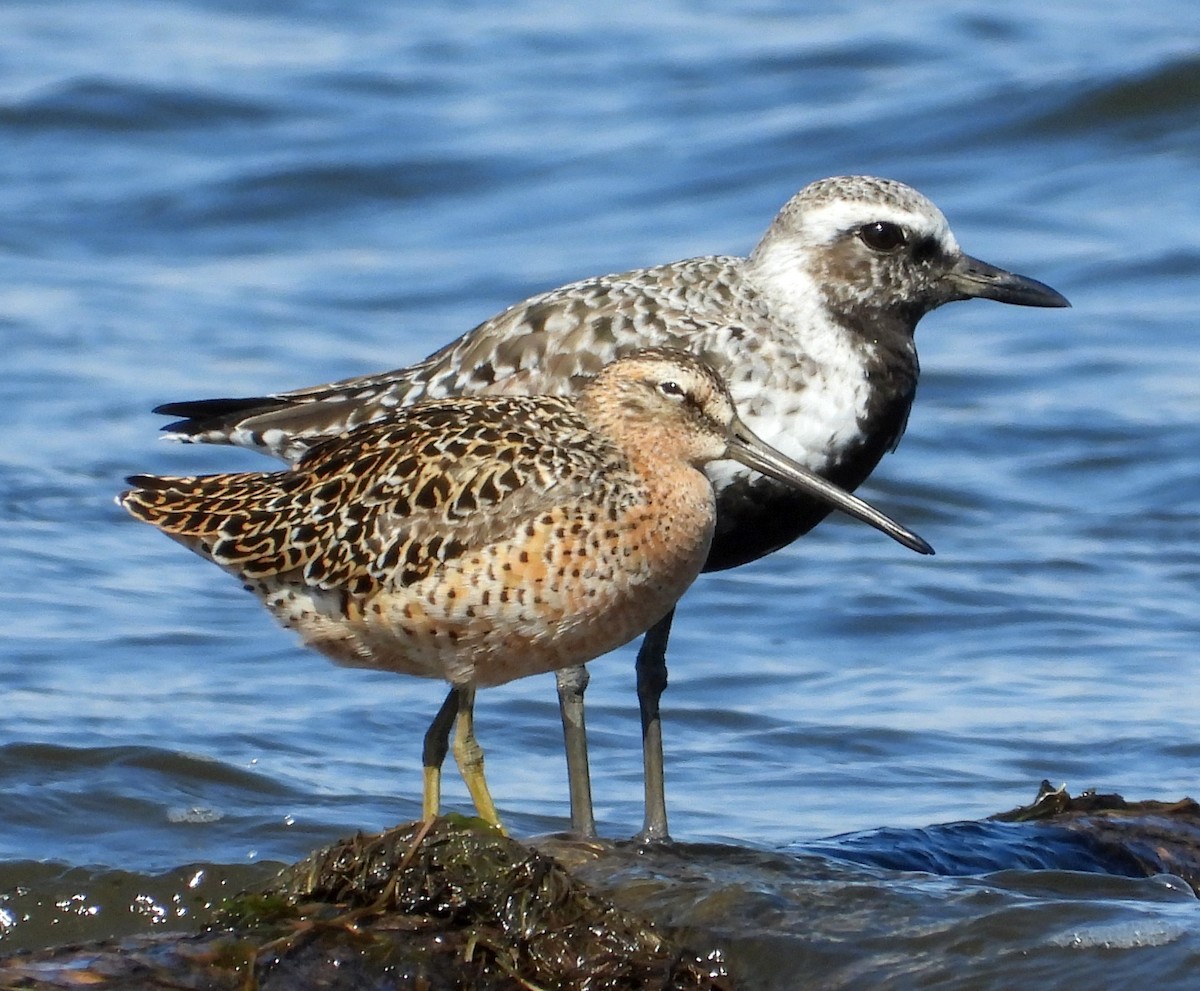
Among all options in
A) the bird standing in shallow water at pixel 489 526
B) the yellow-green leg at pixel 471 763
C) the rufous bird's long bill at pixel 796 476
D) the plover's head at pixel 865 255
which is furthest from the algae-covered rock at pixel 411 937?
the plover's head at pixel 865 255

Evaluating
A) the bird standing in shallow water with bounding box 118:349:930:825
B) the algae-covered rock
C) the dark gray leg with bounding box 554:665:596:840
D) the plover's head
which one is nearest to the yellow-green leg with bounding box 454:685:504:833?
the bird standing in shallow water with bounding box 118:349:930:825

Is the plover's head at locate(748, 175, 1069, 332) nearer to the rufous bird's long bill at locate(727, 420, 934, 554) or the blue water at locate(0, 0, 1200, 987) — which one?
the rufous bird's long bill at locate(727, 420, 934, 554)

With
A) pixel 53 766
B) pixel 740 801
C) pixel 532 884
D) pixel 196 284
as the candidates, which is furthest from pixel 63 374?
pixel 532 884

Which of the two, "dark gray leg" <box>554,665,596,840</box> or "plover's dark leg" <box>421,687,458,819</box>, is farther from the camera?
"dark gray leg" <box>554,665,596,840</box>

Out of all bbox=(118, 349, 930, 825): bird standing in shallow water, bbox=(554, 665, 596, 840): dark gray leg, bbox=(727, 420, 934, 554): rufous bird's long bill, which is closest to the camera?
bbox=(118, 349, 930, 825): bird standing in shallow water

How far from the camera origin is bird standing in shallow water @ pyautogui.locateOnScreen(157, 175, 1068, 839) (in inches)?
314

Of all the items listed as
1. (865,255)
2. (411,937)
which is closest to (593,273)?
(865,255)

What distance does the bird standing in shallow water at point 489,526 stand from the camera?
6.51m

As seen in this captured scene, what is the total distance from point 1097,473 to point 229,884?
728 cm

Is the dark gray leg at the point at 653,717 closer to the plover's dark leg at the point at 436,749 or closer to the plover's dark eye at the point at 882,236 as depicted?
the plover's dark leg at the point at 436,749

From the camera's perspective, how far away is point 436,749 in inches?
287

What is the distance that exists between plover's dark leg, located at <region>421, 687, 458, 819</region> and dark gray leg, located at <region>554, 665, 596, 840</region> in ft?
2.87

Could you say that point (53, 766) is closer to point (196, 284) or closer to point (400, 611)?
point (400, 611)

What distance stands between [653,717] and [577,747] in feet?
1.46
